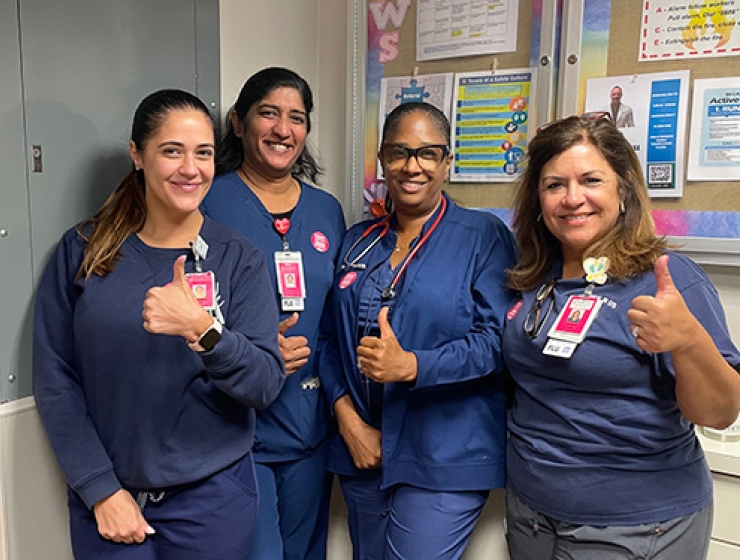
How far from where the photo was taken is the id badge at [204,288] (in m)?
1.34

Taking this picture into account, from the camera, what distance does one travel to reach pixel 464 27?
2.02 meters

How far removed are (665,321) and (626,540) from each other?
476 millimetres

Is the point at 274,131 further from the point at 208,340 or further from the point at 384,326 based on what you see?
the point at 208,340

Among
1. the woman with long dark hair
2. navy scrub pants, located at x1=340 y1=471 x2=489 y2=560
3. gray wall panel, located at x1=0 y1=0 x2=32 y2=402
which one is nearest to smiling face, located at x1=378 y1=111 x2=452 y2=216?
the woman with long dark hair

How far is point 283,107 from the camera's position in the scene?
175 cm

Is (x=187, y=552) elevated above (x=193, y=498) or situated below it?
below

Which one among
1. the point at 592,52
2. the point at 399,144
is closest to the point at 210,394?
the point at 399,144

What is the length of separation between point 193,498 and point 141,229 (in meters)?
0.60

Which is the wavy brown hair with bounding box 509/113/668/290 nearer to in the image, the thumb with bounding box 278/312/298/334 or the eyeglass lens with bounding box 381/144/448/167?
the eyeglass lens with bounding box 381/144/448/167

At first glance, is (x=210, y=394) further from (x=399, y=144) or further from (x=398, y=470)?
(x=399, y=144)

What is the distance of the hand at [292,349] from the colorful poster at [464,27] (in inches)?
40.5

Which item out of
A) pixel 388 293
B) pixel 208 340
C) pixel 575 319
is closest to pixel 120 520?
pixel 208 340

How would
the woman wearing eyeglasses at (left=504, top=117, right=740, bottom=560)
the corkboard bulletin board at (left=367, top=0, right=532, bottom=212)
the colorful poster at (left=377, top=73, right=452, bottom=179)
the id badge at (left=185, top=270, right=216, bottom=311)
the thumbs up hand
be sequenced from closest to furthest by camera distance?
the woman wearing eyeglasses at (left=504, top=117, right=740, bottom=560), the id badge at (left=185, top=270, right=216, bottom=311), the thumbs up hand, the corkboard bulletin board at (left=367, top=0, right=532, bottom=212), the colorful poster at (left=377, top=73, right=452, bottom=179)

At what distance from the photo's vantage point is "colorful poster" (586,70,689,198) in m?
1.70
